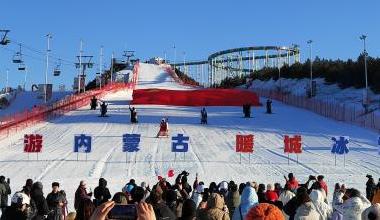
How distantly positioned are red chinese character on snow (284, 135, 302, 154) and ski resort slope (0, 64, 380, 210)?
1.45 ft

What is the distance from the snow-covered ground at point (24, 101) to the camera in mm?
80175

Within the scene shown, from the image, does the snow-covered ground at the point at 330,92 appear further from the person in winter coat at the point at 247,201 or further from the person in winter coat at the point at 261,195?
the person in winter coat at the point at 247,201

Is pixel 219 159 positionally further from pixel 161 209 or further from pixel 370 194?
pixel 161 209

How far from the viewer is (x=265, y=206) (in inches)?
237

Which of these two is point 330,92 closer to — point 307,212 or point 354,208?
point 354,208

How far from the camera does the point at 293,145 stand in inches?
1179

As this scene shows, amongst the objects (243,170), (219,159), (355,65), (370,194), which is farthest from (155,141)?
(355,65)

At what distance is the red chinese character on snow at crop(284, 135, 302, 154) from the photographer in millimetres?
29717

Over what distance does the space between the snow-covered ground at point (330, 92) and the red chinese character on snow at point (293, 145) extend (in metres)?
24.6

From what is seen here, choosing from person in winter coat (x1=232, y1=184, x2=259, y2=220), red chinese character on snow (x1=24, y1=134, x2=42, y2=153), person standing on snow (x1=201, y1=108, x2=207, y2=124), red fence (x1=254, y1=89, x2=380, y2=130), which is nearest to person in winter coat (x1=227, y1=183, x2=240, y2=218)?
person in winter coat (x1=232, y1=184, x2=259, y2=220)

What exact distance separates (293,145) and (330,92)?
1730 inches

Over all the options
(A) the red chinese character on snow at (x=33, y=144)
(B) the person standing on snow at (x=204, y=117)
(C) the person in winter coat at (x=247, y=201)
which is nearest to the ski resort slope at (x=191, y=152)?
(A) the red chinese character on snow at (x=33, y=144)

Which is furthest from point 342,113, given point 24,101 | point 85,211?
point 24,101

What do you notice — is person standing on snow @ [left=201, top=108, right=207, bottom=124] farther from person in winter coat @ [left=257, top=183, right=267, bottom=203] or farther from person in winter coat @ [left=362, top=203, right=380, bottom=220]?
person in winter coat @ [left=362, top=203, right=380, bottom=220]
